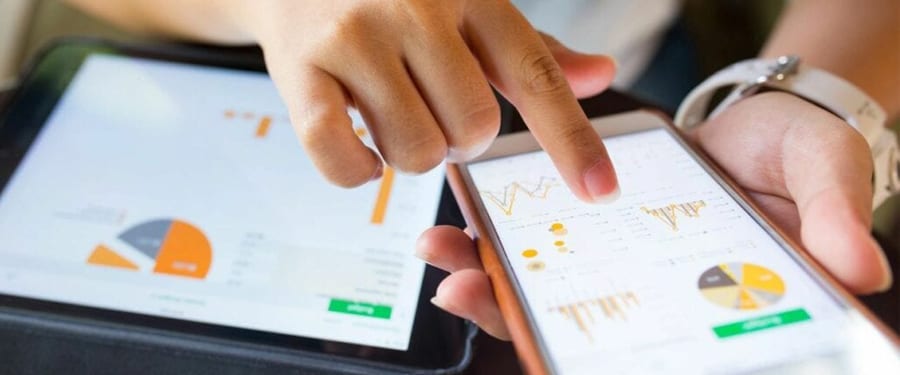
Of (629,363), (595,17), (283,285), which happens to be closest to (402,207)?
(283,285)

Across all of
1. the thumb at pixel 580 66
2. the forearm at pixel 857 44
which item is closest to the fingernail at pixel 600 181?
the thumb at pixel 580 66

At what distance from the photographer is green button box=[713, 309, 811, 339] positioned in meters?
0.31

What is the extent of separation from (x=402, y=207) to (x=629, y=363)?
19 cm

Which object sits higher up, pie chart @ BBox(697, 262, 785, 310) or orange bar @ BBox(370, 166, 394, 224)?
pie chart @ BBox(697, 262, 785, 310)

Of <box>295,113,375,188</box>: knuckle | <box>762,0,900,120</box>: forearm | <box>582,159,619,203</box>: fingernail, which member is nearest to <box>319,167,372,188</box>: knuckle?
<box>295,113,375,188</box>: knuckle

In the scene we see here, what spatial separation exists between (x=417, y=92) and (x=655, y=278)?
140 millimetres

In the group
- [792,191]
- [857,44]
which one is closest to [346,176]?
[792,191]

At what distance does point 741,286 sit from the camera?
0.33 metres

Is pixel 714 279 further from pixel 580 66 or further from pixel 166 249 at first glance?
pixel 166 249

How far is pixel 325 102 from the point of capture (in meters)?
0.33

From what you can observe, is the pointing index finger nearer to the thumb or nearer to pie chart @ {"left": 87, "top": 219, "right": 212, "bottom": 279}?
the thumb

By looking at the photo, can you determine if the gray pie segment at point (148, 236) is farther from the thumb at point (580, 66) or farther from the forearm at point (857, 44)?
the forearm at point (857, 44)

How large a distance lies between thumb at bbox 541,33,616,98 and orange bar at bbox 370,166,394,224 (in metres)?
0.12

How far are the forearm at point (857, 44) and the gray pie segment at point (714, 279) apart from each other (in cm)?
33
